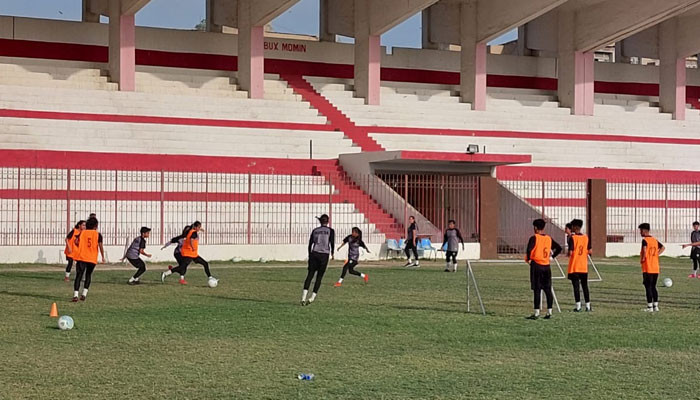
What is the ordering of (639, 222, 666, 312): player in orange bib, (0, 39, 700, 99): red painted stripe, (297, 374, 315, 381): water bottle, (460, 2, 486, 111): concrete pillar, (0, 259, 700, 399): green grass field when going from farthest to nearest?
(460, 2, 486, 111): concrete pillar → (0, 39, 700, 99): red painted stripe → (639, 222, 666, 312): player in orange bib → (297, 374, 315, 381): water bottle → (0, 259, 700, 399): green grass field

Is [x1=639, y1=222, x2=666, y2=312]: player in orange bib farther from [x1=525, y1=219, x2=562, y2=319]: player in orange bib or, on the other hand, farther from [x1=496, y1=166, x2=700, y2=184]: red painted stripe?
[x1=496, y1=166, x2=700, y2=184]: red painted stripe

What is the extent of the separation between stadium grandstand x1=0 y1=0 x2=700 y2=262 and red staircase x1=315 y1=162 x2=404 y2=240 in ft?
0.22

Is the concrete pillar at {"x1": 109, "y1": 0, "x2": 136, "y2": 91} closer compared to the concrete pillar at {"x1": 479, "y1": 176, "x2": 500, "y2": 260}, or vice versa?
the concrete pillar at {"x1": 479, "y1": 176, "x2": 500, "y2": 260}

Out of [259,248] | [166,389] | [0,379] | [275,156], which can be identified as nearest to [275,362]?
[166,389]

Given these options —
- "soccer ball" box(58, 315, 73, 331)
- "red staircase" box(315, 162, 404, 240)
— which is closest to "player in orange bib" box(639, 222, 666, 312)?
"soccer ball" box(58, 315, 73, 331)

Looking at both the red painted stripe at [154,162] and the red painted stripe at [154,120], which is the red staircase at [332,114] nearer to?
the red painted stripe at [154,120]

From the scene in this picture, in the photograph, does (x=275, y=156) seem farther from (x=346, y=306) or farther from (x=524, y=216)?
(x=346, y=306)

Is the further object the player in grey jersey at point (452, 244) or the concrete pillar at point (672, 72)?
the concrete pillar at point (672, 72)

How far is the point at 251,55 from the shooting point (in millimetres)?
41094

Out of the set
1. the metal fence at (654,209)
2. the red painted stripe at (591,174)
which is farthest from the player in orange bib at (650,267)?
the metal fence at (654,209)

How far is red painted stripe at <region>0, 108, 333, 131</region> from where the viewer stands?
35375mm

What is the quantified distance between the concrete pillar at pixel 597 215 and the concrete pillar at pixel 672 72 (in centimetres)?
1497

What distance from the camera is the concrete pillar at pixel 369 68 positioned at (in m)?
42.8

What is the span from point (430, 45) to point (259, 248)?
20375mm
